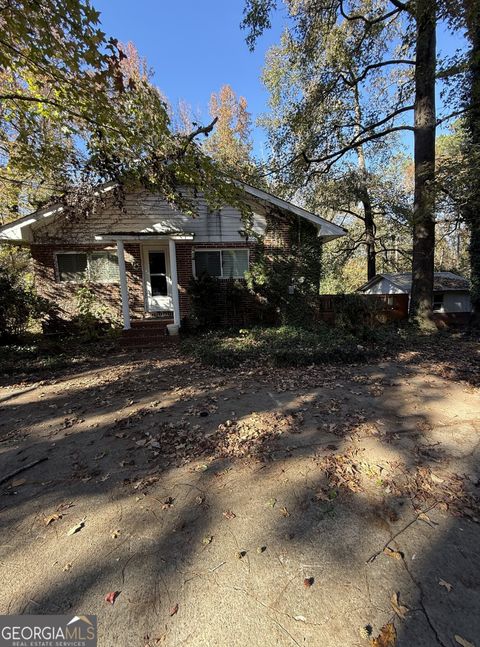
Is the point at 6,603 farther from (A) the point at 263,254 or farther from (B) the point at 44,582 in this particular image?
(A) the point at 263,254

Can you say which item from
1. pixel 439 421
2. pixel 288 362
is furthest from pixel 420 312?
pixel 439 421

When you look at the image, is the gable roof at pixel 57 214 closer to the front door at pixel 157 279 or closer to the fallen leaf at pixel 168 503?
the front door at pixel 157 279

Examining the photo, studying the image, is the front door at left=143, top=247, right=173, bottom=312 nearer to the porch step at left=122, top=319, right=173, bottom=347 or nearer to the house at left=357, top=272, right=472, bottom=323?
the porch step at left=122, top=319, right=173, bottom=347

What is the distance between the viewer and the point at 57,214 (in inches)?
363

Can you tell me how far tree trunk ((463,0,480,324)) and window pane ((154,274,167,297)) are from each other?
356 inches

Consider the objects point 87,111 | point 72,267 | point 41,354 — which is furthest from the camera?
point 72,267

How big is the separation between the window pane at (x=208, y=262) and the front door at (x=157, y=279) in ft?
3.58

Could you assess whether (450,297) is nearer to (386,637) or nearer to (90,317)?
(90,317)

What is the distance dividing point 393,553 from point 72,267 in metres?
11.1

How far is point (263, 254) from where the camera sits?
10.5 m

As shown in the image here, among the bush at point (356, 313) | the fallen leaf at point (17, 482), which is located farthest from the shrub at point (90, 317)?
the bush at point (356, 313)

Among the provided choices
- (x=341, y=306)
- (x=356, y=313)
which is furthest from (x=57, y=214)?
(x=356, y=313)

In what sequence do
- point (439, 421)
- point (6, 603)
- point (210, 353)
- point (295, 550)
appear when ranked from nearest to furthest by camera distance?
point (6, 603)
point (295, 550)
point (439, 421)
point (210, 353)

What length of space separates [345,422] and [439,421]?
117cm
